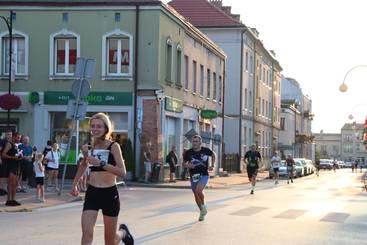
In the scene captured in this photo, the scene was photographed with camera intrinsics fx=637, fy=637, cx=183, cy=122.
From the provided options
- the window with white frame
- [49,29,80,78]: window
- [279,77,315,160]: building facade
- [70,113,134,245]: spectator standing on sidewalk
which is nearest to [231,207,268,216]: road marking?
[70,113,134,245]: spectator standing on sidewalk

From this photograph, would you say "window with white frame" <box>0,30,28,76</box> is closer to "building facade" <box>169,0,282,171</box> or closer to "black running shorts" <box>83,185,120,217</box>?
"building facade" <box>169,0,282,171</box>

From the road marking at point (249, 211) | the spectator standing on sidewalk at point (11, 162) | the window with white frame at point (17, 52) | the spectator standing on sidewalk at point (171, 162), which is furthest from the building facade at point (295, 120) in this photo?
the spectator standing on sidewalk at point (11, 162)

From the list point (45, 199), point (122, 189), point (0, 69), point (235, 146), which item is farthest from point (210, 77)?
point (45, 199)

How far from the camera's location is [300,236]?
11.2 meters

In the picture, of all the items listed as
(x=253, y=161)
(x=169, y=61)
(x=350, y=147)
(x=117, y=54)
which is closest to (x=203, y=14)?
(x=169, y=61)

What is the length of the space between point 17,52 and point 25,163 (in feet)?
30.5

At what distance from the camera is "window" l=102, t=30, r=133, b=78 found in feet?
94.1

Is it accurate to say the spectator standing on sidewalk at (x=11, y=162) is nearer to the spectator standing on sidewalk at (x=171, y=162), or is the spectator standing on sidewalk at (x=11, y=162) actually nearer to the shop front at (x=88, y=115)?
the shop front at (x=88, y=115)

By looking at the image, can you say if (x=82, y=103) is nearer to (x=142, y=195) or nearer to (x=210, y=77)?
(x=142, y=195)

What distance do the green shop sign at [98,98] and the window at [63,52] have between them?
38.2 inches

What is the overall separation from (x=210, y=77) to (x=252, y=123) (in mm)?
15730

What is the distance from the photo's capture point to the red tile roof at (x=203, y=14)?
1962 inches

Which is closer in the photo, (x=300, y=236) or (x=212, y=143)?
(x=300, y=236)

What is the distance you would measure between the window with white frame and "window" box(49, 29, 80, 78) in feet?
4.11
